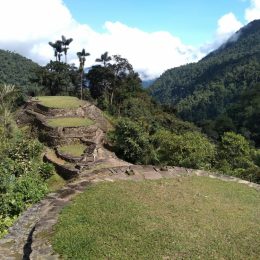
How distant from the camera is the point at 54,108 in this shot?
28844 millimetres

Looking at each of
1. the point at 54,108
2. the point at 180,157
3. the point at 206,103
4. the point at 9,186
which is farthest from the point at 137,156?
the point at 206,103

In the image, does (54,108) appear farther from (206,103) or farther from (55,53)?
(206,103)

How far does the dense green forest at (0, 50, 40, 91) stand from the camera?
68500 millimetres

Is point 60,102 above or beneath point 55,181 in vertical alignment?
above

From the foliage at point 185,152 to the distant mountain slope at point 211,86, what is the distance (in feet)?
253

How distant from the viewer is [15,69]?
74938 mm

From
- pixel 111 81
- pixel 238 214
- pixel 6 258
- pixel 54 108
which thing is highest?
pixel 111 81

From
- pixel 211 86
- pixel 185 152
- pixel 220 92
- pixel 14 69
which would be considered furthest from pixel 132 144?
pixel 211 86

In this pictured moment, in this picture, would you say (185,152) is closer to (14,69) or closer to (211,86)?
(14,69)

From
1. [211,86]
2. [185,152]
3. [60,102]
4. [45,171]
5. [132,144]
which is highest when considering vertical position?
[211,86]

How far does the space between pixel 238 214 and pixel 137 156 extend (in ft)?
47.3

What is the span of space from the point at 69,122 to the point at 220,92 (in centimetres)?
10196

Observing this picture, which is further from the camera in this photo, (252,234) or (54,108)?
(54,108)

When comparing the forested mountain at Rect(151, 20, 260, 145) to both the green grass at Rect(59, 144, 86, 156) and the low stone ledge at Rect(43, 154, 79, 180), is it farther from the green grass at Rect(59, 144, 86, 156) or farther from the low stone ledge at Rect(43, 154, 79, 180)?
the low stone ledge at Rect(43, 154, 79, 180)
